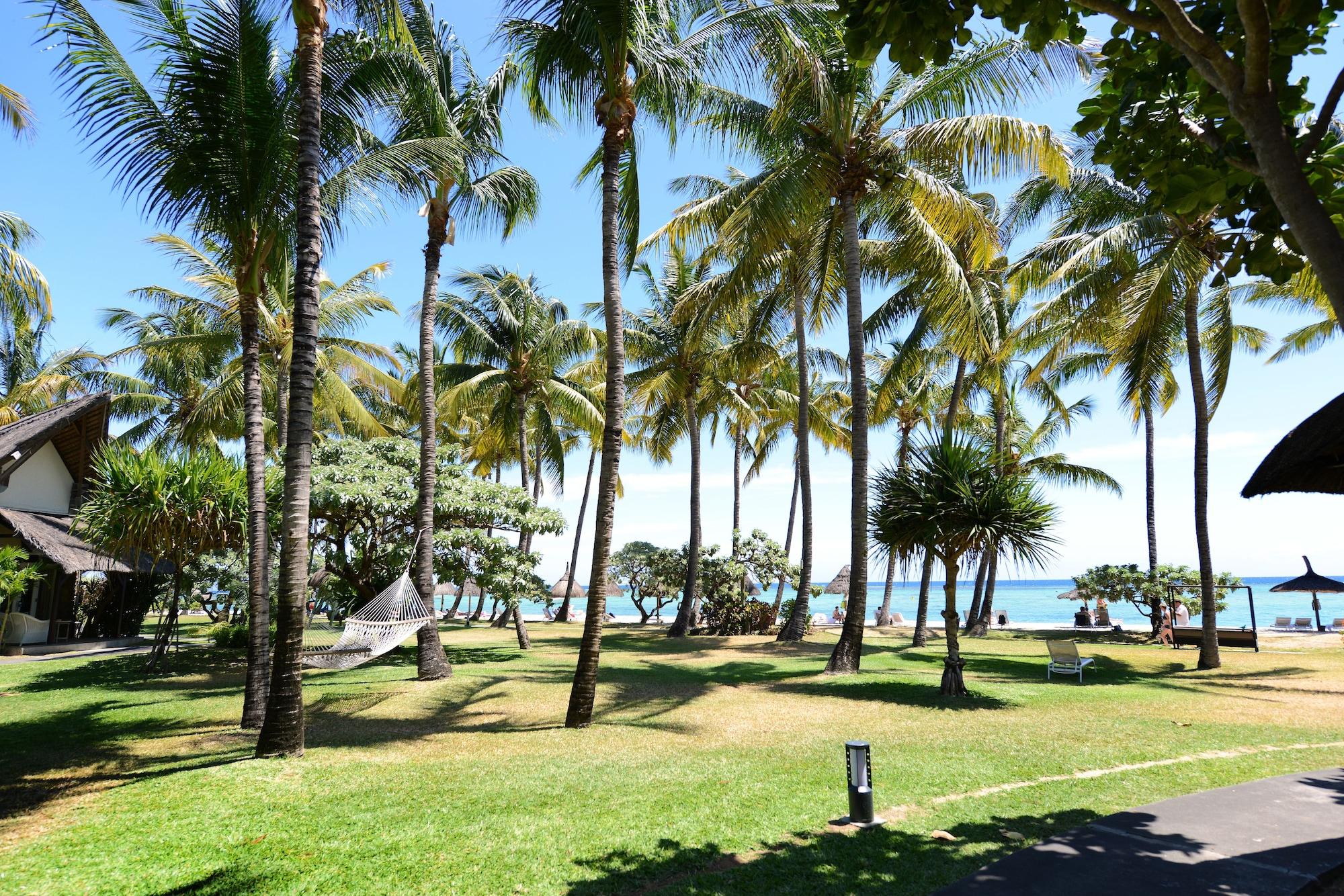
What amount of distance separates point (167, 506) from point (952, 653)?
11935 mm

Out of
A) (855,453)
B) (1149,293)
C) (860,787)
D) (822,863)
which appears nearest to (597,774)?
(860,787)

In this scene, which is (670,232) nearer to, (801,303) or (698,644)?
(801,303)

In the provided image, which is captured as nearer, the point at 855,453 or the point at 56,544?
the point at 855,453

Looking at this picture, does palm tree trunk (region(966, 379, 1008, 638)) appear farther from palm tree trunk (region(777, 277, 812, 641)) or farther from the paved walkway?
the paved walkway

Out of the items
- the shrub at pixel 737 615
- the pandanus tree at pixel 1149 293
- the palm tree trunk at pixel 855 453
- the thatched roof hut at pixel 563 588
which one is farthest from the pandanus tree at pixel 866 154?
the thatched roof hut at pixel 563 588

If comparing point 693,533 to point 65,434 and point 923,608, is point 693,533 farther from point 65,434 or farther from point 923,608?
point 65,434

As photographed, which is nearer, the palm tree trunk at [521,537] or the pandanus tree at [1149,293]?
the pandanus tree at [1149,293]

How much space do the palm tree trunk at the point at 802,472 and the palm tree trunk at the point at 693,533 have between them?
2.79m

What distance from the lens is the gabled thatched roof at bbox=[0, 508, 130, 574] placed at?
45.9 feet

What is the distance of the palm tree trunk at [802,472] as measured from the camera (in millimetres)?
16828

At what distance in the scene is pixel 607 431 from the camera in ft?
27.4

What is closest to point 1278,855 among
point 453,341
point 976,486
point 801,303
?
point 976,486

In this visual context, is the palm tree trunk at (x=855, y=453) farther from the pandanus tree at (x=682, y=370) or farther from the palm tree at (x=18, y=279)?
the palm tree at (x=18, y=279)

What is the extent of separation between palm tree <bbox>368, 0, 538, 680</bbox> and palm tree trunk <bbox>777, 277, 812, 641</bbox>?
6.80 m
